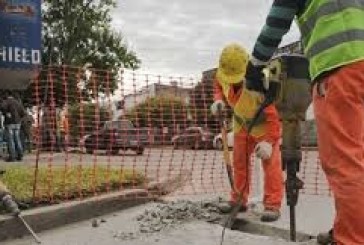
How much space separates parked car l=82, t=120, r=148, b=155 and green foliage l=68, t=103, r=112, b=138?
0.43 ft

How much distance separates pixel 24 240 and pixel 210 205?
1902 mm

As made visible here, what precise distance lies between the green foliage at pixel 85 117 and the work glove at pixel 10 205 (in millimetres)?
4419

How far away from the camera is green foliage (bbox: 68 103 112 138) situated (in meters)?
11.0

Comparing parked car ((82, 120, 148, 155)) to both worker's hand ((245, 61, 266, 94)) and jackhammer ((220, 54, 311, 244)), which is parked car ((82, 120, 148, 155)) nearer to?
jackhammer ((220, 54, 311, 244))

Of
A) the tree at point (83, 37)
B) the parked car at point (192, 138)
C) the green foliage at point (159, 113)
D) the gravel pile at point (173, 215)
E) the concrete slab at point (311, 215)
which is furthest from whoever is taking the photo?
the tree at point (83, 37)

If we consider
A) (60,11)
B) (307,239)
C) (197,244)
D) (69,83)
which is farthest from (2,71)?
(60,11)

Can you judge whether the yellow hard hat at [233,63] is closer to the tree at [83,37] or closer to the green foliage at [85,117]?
the green foliage at [85,117]

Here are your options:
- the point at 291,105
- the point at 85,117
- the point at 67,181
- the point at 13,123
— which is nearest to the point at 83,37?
the point at 13,123

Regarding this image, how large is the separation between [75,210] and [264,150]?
1990 mm

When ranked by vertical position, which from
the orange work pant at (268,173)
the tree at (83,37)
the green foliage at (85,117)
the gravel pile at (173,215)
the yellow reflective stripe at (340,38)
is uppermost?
the tree at (83,37)

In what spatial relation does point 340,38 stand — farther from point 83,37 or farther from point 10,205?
point 83,37

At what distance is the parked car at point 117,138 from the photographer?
40.0ft

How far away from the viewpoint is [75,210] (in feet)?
22.6

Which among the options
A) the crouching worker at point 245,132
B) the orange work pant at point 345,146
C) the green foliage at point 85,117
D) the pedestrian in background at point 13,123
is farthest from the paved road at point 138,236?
the pedestrian in background at point 13,123
